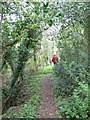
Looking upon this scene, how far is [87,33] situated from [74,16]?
1.30 meters

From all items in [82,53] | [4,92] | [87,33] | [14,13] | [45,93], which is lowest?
[45,93]

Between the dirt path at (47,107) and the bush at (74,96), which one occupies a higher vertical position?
the bush at (74,96)

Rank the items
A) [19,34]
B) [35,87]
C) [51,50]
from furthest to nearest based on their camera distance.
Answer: [51,50], [35,87], [19,34]

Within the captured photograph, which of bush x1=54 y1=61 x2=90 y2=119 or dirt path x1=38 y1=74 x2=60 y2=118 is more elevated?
bush x1=54 y1=61 x2=90 y2=119

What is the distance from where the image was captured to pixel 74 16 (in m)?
6.47

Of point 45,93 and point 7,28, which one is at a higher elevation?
point 7,28

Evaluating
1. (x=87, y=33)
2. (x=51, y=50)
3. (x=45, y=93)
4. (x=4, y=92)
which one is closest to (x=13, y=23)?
(x=4, y=92)

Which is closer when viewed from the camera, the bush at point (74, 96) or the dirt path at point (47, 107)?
the bush at point (74, 96)

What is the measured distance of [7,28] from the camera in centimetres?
525

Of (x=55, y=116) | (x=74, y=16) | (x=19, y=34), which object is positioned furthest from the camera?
(x=74, y=16)

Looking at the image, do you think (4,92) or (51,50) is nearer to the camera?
(4,92)

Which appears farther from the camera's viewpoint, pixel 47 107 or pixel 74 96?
pixel 47 107

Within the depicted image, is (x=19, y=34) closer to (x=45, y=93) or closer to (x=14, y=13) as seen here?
(x=14, y=13)

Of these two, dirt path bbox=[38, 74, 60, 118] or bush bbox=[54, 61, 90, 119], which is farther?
dirt path bbox=[38, 74, 60, 118]
